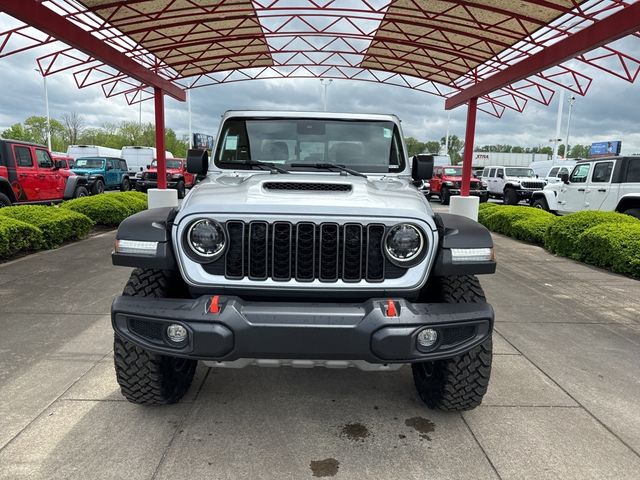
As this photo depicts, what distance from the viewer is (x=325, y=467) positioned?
7.85ft

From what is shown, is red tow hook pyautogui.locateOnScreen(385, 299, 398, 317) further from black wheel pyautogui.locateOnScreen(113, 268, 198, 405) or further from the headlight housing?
black wheel pyautogui.locateOnScreen(113, 268, 198, 405)

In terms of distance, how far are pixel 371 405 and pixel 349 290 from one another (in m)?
1.09

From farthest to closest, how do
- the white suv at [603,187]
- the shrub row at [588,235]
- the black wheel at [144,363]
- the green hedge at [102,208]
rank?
the green hedge at [102,208] → the white suv at [603,187] → the shrub row at [588,235] → the black wheel at [144,363]

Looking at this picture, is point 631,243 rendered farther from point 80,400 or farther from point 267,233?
point 80,400

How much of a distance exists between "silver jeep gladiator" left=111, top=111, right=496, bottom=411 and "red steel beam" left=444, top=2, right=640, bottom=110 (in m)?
7.04

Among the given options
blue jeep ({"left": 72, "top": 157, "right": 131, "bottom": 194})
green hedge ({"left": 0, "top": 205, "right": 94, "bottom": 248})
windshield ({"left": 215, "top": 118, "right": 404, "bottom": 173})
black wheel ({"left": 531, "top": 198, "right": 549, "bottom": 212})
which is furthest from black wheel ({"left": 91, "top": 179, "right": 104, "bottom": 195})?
windshield ({"left": 215, "top": 118, "right": 404, "bottom": 173})

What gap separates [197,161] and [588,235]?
23.2 ft

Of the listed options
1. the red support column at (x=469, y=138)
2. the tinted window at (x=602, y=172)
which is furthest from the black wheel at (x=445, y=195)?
the tinted window at (x=602, y=172)

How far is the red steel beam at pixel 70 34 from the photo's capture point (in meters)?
7.29

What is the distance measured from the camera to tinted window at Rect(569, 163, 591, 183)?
1145 centimetres

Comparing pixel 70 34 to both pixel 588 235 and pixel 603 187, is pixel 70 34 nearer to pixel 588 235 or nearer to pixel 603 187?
pixel 588 235

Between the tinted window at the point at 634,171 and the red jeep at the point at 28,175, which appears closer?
the tinted window at the point at 634,171

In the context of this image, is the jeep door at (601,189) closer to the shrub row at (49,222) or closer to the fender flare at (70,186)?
the shrub row at (49,222)

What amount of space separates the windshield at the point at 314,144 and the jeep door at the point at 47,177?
10.7 metres
